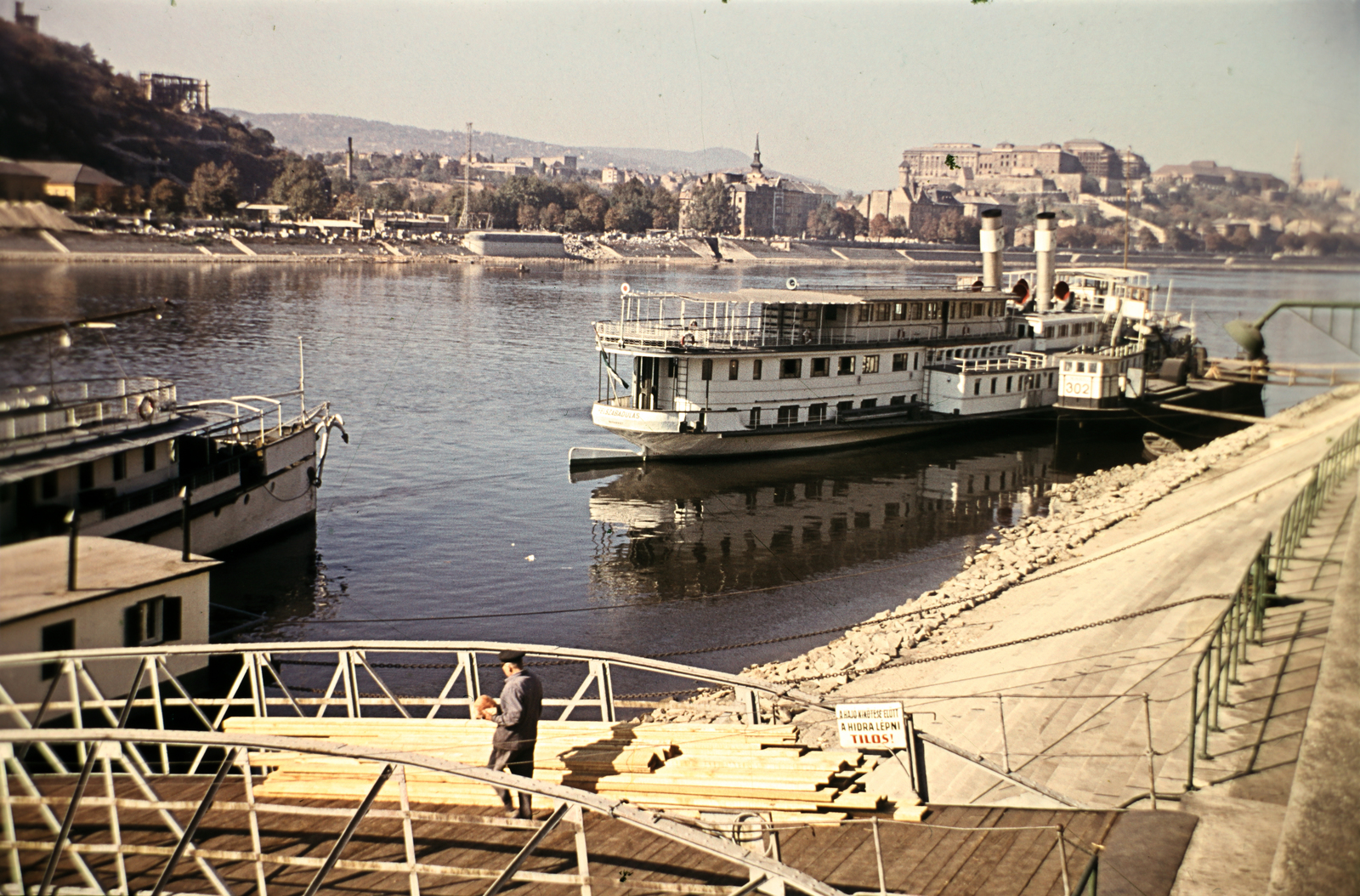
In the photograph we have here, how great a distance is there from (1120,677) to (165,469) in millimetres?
18805

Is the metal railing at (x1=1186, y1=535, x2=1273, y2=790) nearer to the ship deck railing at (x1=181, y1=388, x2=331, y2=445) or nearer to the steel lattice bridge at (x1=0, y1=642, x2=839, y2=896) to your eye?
the steel lattice bridge at (x1=0, y1=642, x2=839, y2=896)

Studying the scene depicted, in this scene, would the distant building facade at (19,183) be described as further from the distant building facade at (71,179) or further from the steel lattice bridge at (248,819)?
the steel lattice bridge at (248,819)

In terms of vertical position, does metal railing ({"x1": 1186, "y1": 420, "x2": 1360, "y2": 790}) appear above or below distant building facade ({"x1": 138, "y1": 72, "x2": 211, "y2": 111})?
below

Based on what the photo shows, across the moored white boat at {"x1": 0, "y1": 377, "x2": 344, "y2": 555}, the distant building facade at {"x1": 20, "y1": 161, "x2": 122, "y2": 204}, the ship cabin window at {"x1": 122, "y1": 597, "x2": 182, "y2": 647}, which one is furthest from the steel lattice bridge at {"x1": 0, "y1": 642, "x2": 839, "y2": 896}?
the moored white boat at {"x1": 0, "y1": 377, "x2": 344, "y2": 555}

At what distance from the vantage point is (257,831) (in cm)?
600

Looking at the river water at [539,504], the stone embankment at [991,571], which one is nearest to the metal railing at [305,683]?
the stone embankment at [991,571]

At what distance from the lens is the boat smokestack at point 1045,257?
5162 centimetres

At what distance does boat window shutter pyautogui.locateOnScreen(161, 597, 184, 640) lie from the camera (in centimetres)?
1399

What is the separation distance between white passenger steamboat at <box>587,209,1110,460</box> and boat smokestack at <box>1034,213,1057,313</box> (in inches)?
180

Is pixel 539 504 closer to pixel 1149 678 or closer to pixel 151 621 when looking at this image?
pixel 151 621

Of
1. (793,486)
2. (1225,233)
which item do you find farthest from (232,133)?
(793,486)

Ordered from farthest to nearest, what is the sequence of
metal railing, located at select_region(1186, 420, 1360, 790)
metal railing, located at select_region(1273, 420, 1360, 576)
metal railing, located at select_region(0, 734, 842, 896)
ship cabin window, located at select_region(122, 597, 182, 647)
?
metal railing, located at select_region(1273, 420, 1360, 576) → ship cabin window, located at select_region(122, 597, 182, 647) → metal railing, located at select_region(1186, 420, 1360, 790) → metal railing, located at select_region(0, 734, 842, 896)

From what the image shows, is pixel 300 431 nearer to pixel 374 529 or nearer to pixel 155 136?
pixel 374 529

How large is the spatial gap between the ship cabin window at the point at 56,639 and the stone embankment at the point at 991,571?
5.66 m
